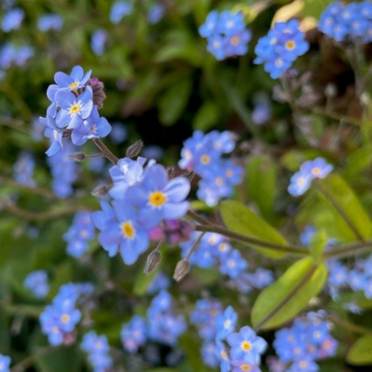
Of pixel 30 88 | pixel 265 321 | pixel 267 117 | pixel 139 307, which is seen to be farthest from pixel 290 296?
pixel 30 88

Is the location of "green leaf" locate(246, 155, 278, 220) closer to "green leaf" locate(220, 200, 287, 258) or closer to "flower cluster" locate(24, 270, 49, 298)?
"green leaf" locate(220, 200, 287, 258)

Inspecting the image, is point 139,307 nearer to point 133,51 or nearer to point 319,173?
point 319,173

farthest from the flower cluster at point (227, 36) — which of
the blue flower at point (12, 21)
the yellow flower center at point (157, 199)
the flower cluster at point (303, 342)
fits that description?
the blue flower at point (12, 21)

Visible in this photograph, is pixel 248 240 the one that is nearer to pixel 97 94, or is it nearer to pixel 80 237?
pixel 97 94

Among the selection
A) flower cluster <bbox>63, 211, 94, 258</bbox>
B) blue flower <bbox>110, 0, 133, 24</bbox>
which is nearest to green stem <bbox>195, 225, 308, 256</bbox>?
flower cluster <bbox>63, 211, 94, 258</bbox>

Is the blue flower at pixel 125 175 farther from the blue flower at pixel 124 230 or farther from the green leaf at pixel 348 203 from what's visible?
the green leaf at pixel 348 203
